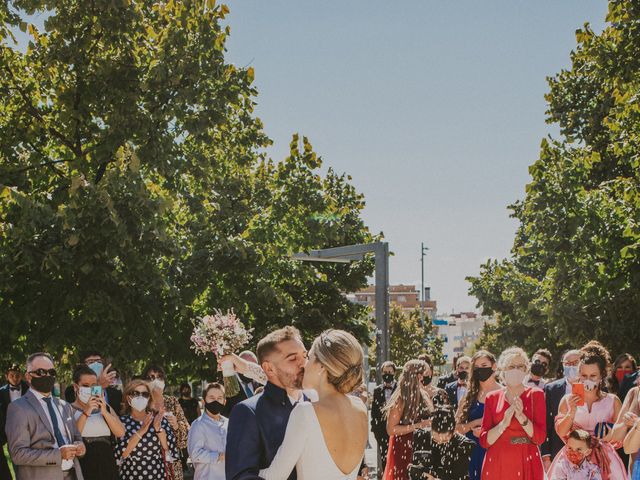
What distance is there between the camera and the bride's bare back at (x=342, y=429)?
449 cm

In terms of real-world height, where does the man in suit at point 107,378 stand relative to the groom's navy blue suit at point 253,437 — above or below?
above

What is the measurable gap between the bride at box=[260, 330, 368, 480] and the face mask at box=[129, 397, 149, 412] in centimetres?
582

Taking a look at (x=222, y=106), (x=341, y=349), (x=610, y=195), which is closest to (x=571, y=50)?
(x=610, y=195)

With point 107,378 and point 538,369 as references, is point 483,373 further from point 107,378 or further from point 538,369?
point 107,378

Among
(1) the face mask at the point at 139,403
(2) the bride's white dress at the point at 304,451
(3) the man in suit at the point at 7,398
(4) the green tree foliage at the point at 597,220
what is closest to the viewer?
(2) the bride's white dress at the point at 304,451

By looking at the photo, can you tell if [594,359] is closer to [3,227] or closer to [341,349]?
[341,349]

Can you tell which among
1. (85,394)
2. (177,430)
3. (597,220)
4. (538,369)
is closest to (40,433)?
(85,394)

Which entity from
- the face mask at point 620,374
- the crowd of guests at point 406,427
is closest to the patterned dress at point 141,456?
the crowd of guests at point 406,427

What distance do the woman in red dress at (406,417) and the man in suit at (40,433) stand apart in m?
3.05

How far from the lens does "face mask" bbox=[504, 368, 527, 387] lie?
906 cm

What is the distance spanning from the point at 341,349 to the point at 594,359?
229 inches

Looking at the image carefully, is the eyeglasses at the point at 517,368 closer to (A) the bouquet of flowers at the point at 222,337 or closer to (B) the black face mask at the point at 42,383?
(A) the bouquet of flowers at the point at 222,337

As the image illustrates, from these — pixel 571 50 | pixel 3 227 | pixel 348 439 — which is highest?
pixel 571 50

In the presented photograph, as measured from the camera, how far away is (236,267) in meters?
17.8
